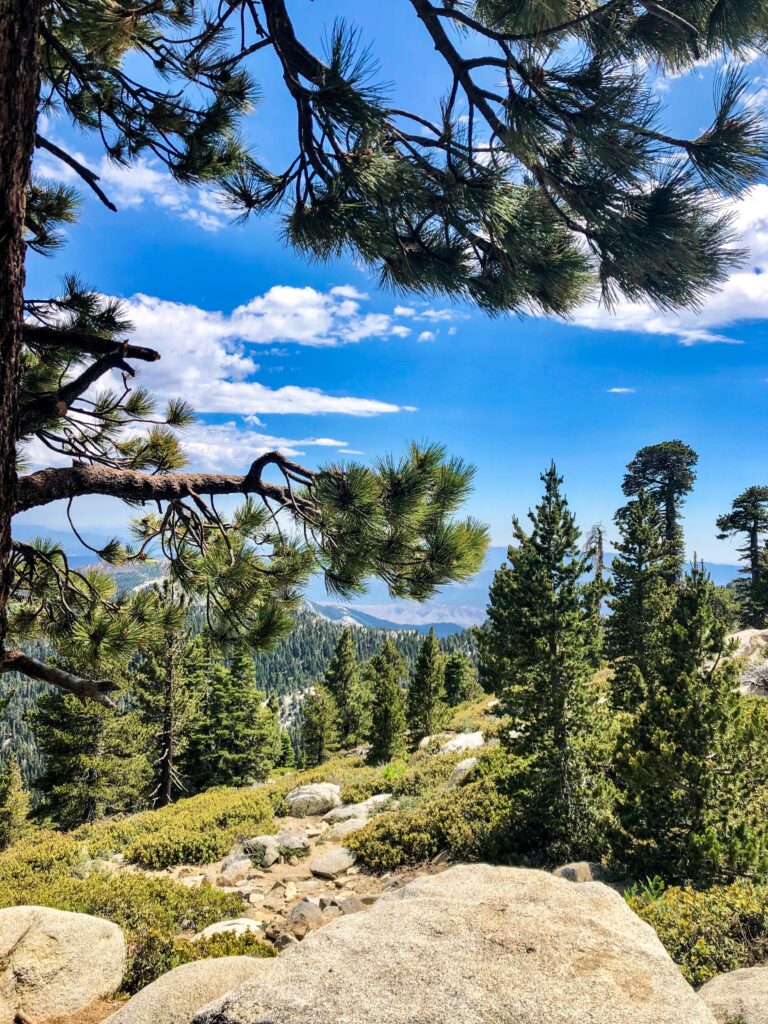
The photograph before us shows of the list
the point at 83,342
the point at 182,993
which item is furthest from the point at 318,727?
the point at 83,342

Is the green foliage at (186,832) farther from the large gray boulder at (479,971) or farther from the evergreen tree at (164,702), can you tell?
the large gray boulder at (479,971)

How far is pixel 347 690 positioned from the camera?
46406 millimetres

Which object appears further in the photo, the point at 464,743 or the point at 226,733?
the point at 226,733

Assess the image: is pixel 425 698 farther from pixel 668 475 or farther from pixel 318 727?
pixel 668 475

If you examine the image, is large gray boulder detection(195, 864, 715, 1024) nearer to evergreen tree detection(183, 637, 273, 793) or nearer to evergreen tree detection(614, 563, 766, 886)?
evergreen tree detection(614, 563, 766, 886)

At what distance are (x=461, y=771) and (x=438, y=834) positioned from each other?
493 cm

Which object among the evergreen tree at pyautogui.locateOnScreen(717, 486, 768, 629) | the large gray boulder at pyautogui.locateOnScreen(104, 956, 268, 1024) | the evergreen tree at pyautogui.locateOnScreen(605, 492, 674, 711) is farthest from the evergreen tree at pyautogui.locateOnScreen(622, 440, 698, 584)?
the large gray boulder at pyautogui.locateOnScreen(104, 956, 268, 1024)

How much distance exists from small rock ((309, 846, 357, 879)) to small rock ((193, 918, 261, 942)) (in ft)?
11.3

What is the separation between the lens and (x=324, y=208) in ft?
13.8

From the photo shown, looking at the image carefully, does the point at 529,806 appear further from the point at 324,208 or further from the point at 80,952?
the point at 324,208

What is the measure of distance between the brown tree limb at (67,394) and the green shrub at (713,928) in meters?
6.49

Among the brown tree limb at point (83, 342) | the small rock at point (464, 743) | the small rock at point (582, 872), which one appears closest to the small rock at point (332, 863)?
the small rock at point (582, 872)

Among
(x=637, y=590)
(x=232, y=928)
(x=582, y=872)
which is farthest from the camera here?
(x=637, y=590)

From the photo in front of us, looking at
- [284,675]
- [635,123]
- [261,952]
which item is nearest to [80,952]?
[261,952]
